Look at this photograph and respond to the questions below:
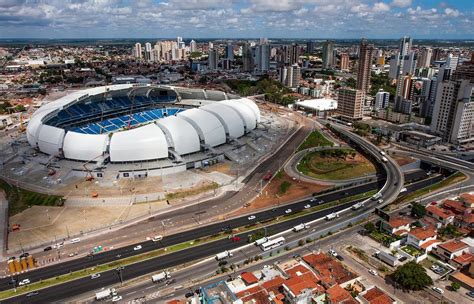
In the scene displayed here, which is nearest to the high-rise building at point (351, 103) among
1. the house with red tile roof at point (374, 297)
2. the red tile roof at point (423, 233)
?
the red tile roof at point (423, 233)

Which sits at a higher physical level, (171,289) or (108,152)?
(108,152)

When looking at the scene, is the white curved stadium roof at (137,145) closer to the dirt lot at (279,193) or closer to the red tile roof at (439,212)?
the dirt lot at (279,193)

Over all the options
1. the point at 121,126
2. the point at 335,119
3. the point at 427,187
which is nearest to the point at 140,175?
the point at 121,126

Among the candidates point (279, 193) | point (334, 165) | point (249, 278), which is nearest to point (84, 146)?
point (279, 193)

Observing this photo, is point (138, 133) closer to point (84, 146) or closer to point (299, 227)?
point (84, 146)

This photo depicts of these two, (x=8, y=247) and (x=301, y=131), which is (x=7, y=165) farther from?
(x=301, y=131)

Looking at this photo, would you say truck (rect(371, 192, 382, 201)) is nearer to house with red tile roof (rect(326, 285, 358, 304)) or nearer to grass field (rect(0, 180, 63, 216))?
house with red tile roof (rect(326, 285, 358, 304))
